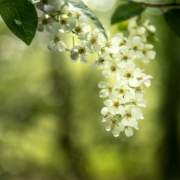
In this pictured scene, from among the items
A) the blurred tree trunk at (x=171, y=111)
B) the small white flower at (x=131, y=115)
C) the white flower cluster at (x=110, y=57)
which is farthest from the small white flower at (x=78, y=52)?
the blurred tree trunk at (x=171, y=111)

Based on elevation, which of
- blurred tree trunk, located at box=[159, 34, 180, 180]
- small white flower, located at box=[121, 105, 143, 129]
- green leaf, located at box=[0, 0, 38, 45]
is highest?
green leaf, located at box=[0, 0, 38, 45]

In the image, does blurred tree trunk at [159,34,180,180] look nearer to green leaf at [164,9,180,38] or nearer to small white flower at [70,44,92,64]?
green leaf at [164,9,180,38]

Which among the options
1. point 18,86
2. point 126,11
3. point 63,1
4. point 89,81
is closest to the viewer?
point 63,1

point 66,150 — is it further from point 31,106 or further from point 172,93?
point 172,93

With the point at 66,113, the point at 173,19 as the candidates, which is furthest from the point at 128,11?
the point at 66,113

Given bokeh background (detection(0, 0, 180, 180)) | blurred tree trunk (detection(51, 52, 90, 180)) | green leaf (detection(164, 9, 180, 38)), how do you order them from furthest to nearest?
blurred tree trunk (detection(51, 52, 90, 180)) < bokeh background (detection(0, 0, 180, 180)) < green leaf (detection(164, 9, 180, 38))

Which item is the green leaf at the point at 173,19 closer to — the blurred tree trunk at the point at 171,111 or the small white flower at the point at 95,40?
the small white flower at the point at 95,40

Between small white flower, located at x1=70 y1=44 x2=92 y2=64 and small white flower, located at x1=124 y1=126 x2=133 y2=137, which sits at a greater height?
small white flower, located at x1=70 y1=44 x2=92 y2=64

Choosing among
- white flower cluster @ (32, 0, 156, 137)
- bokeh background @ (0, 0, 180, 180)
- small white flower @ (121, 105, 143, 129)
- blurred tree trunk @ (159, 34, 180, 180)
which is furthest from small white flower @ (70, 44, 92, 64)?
blurred tree trunk @ (159, 34, 180, 180)

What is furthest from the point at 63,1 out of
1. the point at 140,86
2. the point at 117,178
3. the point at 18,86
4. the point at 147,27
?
the point at 117,178
